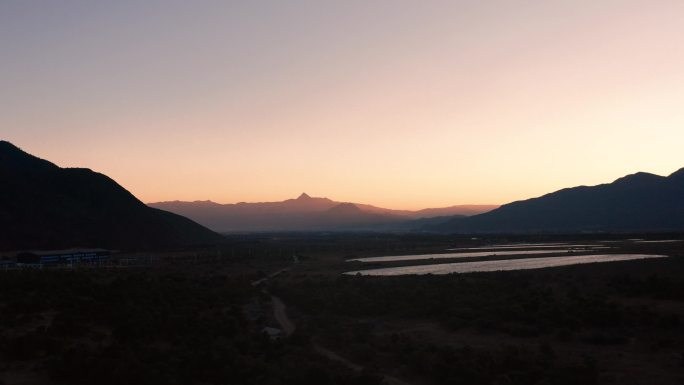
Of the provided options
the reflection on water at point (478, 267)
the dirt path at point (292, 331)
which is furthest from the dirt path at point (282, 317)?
the reflection on water at point (478, 267)

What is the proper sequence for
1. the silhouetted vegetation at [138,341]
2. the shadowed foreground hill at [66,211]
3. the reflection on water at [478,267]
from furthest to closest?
the shadowed foreground hill at [66,211] < the reflection on water at [478,267] < the silhouetted vegetation at [138,341]

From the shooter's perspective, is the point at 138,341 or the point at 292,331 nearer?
the point at 138,341

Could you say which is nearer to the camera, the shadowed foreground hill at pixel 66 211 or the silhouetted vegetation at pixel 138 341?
the silhouetted vegetation at pixel 138 341

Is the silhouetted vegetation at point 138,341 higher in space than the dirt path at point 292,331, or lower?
higher

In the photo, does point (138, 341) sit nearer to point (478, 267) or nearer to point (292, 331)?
point (292, 331)

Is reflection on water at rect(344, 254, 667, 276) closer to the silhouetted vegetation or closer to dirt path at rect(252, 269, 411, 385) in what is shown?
dirt path at rect(252, 269, 411, 385)

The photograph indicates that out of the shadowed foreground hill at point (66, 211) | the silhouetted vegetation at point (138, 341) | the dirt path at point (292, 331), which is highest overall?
the shadowed foreground hill at point (66, 211)

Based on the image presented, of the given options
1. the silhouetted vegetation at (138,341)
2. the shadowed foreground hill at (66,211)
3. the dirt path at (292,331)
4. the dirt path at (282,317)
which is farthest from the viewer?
the shadowed foreground hill at (66,211)

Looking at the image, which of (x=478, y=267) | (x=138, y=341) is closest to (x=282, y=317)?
(x=138, y=341)

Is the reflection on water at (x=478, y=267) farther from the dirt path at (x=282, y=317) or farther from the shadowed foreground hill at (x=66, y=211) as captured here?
the shadowed foreground hill at (x=66, y=211)

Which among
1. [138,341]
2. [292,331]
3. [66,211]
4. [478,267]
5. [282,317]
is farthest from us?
[66,211]
